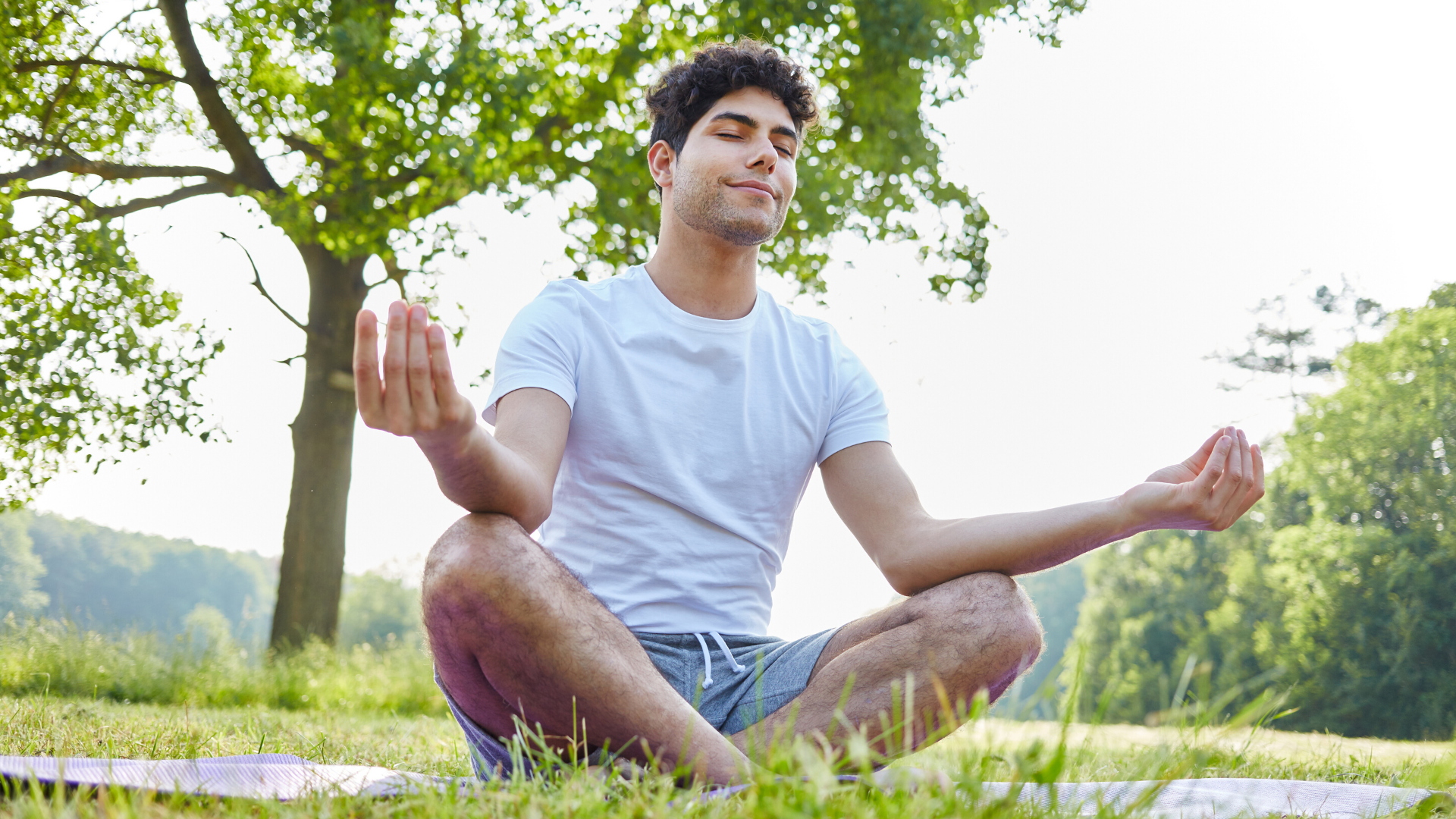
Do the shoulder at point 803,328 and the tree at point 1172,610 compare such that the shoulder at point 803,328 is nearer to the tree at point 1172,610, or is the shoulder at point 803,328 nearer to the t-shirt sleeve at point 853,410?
the t-shirt sleeve at point 853,410

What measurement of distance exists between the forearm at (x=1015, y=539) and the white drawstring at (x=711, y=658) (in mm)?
498

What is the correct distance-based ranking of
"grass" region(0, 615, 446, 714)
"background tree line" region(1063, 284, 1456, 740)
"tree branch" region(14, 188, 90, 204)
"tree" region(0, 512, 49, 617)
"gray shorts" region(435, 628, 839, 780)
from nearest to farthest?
"gray shorts" region(435, 628, 839, 780), "grass" region(0, 615, 446, 714), "tree branch" region(14, 188, 90, 204), "tree" region(0, 512, 49, 617), "background tree line" region(1063, 284, 1456, 740)

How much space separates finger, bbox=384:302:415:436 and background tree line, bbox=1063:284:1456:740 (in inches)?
800

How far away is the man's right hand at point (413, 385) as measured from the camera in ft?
5.70

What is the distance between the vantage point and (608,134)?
898 cm

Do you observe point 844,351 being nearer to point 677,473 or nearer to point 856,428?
point 856,428

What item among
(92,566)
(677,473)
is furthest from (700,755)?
(92,566)

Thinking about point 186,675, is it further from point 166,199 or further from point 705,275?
point 705,275

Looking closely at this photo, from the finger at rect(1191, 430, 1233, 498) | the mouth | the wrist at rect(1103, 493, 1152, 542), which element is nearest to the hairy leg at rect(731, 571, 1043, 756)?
the wrist at rect(1103, 493, 1152, 542)

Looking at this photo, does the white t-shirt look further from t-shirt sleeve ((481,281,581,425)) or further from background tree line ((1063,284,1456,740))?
background tree line ((1063,284,1456,740))

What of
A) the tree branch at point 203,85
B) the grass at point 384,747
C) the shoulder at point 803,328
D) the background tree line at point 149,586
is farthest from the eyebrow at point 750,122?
the tree branch at point 203,85

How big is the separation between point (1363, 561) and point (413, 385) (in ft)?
88.9

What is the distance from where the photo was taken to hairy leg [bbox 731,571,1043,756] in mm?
2246

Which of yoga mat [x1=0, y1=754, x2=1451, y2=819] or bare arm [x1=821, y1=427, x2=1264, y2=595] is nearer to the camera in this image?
yoga mat [x1=0, y1=754, x2=1451, y2=819]
